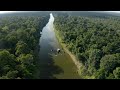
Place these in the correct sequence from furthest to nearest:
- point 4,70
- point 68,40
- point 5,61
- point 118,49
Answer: point 68,40
point 118,49
point 5,61
point 4,70

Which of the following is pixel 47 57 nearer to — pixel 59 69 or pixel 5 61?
pixel 59 69

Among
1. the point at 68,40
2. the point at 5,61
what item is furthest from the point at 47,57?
the point at 5,61

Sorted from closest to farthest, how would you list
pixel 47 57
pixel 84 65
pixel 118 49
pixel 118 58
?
pixel 118 58 < pixel 84 65 < pixel 118 49 < pixel 47 57
